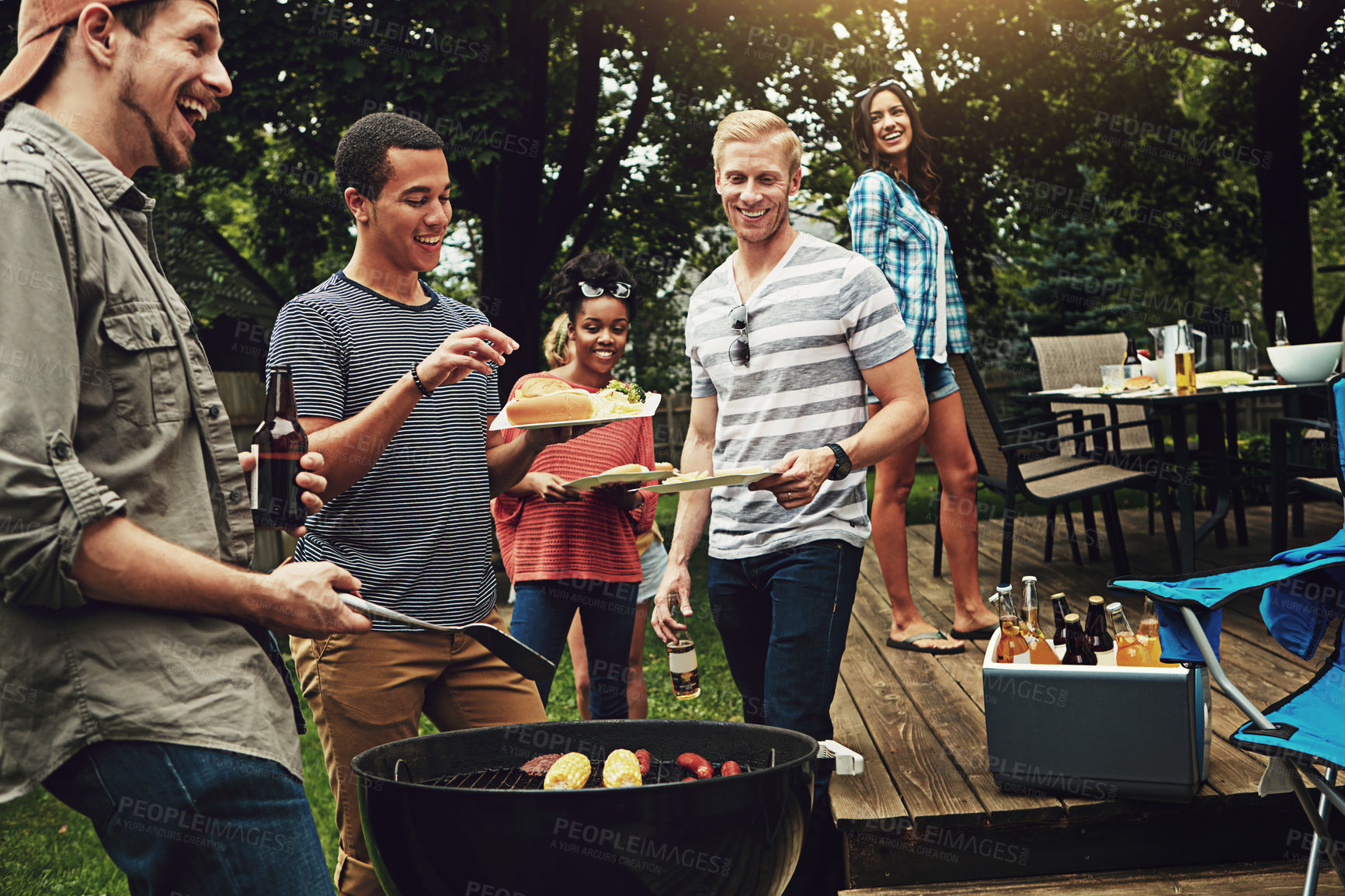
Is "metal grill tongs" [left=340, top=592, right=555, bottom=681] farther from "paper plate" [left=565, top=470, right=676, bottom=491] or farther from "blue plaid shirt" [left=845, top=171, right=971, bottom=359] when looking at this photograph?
"blue plaid shirt" [left=845, top=171, right=971, bottom=359]

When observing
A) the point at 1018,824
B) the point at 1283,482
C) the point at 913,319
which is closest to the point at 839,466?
the point at 1018,824

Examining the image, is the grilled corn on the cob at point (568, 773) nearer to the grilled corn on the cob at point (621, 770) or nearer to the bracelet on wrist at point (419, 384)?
the grilled corn on the cob at point (621, 770)

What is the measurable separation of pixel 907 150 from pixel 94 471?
13.2 feet

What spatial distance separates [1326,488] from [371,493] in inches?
166

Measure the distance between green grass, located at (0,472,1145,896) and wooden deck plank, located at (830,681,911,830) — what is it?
3.63 ft

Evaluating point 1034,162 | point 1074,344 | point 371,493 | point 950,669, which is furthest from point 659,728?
point 1034,162

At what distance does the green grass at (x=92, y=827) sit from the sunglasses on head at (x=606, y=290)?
6.30 feet

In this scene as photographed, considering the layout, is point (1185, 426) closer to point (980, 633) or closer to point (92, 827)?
point (980, 633)

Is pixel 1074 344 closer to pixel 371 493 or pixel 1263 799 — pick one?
pixel 1263 799

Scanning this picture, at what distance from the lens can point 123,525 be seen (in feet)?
4.11

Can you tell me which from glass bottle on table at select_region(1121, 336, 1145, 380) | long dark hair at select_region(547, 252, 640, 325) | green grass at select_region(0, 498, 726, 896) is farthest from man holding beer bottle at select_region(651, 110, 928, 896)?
glass bottle on table at select_region(1121, 336, 1145, 380)

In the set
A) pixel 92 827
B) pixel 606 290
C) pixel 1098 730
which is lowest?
pixel 92 827

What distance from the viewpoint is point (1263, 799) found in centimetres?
294

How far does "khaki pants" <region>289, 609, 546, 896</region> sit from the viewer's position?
→ 2.26 m
